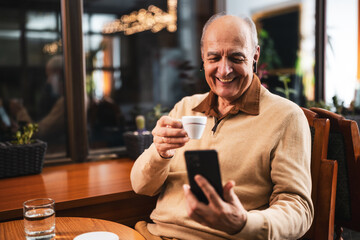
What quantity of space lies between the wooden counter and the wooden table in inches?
5.8

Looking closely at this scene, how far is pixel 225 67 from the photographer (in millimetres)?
1410

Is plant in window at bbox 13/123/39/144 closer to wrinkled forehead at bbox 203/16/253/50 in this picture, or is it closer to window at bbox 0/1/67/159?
window at bbox 0/1/67/159

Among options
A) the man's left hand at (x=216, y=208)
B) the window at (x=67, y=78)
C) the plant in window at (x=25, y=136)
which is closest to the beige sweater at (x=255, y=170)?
the man's left hand at (x=216, y=208)

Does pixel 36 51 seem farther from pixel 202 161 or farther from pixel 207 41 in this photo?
pixel 202 161

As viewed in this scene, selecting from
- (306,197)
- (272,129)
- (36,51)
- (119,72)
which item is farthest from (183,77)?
(306,197)

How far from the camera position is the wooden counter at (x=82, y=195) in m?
1.48

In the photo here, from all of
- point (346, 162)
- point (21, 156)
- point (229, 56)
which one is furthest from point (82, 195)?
point (346, 162)

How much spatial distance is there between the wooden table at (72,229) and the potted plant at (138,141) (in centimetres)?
89

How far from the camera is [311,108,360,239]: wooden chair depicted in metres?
1.68

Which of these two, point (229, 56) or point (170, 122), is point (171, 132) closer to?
point (170, 122)

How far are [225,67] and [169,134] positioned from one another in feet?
1.34

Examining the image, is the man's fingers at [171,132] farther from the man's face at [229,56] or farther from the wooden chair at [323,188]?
the wooden chair at [323,188]

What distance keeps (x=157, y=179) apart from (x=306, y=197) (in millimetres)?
593

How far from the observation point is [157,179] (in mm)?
1446
